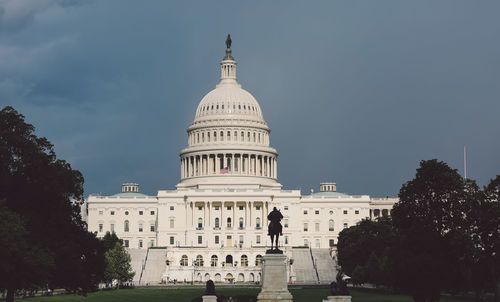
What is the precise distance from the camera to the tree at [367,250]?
10106cm

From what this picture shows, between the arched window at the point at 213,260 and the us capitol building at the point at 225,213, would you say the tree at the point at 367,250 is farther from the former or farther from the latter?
the arched window at the point at 213,260

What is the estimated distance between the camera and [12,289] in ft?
204

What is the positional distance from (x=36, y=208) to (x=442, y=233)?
96.5ft

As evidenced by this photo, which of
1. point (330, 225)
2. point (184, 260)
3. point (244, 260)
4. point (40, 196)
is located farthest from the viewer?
point (330, 225)

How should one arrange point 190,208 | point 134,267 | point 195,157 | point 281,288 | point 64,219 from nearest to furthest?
point 281,288 → point 64,219 → point 134,267 → point 190,208 → point 195,157

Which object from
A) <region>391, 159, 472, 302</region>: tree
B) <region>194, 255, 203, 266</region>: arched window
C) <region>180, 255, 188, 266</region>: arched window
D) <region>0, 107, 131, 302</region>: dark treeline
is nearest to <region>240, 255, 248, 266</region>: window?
<region>194, 255, 203, 266</region>: arched window

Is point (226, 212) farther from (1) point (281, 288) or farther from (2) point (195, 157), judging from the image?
(1) point (281, 288)

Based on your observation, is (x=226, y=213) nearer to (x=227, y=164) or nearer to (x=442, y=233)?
(x=227, y=164)

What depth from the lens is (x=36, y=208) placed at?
216 ft

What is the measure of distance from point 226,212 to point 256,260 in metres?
24.4

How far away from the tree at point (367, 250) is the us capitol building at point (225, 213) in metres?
27.7

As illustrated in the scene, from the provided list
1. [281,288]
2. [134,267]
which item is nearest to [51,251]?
[281,288]

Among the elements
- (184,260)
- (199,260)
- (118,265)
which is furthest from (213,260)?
(118,265)

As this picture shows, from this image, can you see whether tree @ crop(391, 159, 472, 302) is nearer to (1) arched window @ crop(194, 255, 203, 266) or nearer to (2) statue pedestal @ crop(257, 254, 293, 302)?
(2) statue pedestal @ crop(257, 254, 293, 302)
